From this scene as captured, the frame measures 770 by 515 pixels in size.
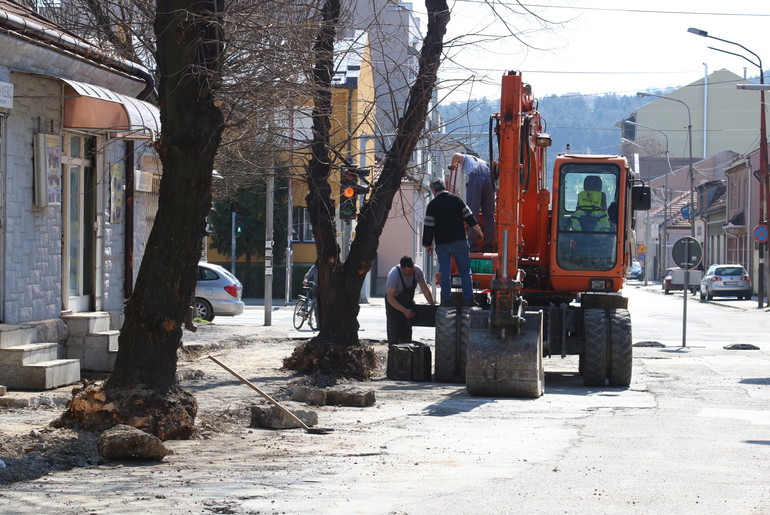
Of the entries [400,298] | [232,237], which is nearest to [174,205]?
[400,298]

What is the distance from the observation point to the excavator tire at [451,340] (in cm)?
1437

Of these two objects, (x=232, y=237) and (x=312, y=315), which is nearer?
(x=312, y=315)

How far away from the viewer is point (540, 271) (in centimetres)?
1625

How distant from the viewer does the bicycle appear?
26.4 metres

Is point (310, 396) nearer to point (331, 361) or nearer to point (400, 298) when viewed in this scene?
point (331, 361)

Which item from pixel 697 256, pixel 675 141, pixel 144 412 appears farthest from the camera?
pixel 675 141

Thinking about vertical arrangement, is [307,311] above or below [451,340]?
below

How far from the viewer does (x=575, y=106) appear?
644ft

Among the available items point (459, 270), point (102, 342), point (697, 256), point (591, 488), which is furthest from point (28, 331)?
point (697, 256)

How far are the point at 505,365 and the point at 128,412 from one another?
16.6 ft

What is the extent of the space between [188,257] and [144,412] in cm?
134

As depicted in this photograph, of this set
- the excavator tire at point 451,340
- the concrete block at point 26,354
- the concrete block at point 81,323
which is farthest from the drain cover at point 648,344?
the concrete block at point 26,354

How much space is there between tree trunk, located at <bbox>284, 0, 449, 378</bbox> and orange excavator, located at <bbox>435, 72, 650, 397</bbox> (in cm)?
142

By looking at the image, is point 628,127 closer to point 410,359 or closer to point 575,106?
point 575,106
